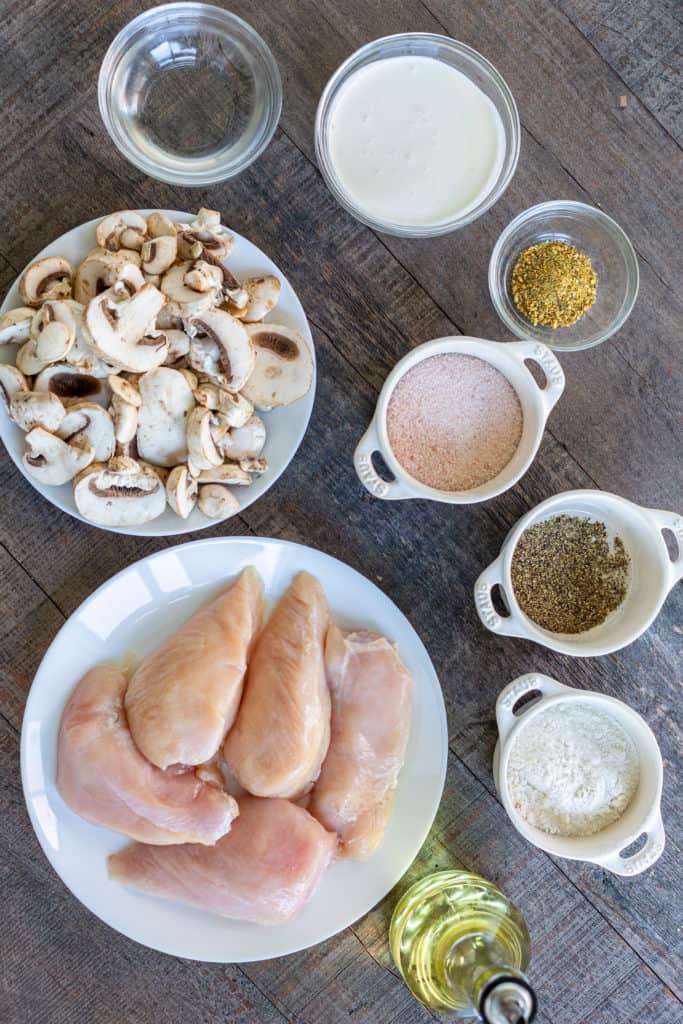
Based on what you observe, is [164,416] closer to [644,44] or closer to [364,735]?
[364,735]

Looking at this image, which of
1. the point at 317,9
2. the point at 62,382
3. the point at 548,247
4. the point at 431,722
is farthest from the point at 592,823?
the point at 317,9

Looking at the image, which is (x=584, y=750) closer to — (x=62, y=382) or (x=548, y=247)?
(x=548, y=247)

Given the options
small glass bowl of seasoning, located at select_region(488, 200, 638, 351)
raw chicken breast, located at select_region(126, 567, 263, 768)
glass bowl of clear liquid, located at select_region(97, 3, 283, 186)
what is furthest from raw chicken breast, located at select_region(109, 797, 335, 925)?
glass bowl of clear liquid, located at select_region(97, 3, 283, 186)

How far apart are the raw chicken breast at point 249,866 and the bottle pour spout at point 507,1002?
0.28 m

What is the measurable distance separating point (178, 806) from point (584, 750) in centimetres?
60

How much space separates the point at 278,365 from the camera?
3.85ft

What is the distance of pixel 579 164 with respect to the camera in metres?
1.33

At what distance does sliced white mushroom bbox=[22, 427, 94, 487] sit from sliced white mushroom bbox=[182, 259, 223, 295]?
255 millimetres

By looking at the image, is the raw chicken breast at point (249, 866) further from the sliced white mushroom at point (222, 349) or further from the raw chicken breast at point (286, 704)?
the sliced white mushroom at point (222, 349)

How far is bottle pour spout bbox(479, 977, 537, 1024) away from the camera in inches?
43.9

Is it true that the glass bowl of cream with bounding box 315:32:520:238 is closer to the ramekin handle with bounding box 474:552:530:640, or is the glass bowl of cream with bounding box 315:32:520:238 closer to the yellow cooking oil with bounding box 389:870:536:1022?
the ramekin handle with bounding box 474:552:530:640

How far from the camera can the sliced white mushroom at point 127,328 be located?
42.3 inches

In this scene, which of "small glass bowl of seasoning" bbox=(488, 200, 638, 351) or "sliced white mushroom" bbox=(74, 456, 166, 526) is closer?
"sliced white mushroom" bbox=(74, 456, 166, 526)

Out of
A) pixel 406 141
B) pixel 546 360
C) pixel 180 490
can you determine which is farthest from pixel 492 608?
pixel 406 141
